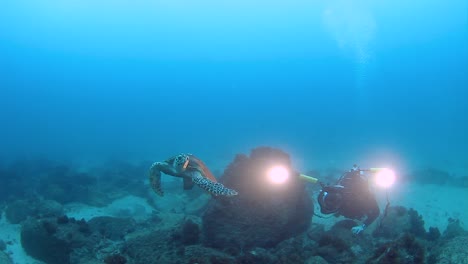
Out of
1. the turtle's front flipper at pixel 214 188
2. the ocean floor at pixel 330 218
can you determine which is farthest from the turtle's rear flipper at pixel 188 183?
the ocean floor at pixel 330 218

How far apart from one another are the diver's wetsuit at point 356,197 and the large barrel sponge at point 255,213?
4.98ft

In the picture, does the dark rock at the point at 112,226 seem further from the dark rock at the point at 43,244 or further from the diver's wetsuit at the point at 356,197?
the diver's wetsuit at the point at 356,197

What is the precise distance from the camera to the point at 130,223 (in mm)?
13438

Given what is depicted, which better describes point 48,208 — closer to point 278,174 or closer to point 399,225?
point 278,174

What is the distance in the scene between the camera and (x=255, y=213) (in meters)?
9.85

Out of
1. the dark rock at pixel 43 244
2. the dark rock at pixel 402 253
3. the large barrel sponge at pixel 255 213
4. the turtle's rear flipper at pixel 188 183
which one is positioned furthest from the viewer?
the dark rock at pixel 43 244

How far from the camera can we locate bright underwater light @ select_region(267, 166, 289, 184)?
34.7 feet

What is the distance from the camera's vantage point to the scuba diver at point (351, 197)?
31.8 feet

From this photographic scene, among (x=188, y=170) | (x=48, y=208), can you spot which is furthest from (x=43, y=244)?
(x=188, y=170)

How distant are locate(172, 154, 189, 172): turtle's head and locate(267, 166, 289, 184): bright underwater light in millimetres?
3013

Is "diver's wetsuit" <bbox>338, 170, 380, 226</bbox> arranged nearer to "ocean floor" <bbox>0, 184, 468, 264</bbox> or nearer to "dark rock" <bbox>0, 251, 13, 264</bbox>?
"ocean floor" <bbox>0, 184, 468, 264</bbox>

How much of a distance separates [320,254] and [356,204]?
2042mm

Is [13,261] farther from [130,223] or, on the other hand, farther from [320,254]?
[320,254]

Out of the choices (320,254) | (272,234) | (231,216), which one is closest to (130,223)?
(231,216)
